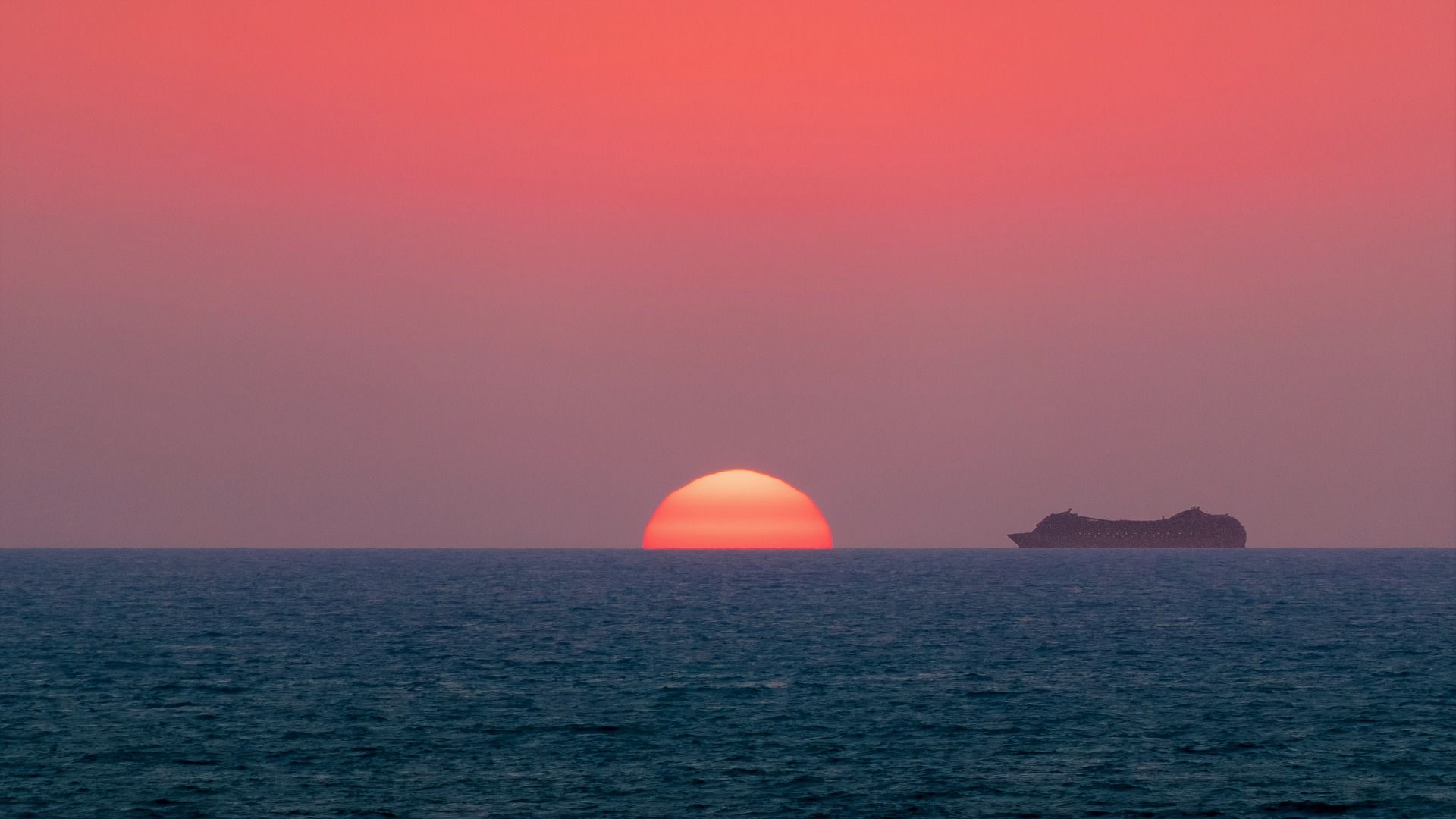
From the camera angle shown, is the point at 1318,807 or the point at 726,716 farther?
the point at 726,716

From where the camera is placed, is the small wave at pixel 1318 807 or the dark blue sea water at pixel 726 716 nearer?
the small wave at pixel 1318 807

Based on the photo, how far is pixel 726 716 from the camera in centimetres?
5547

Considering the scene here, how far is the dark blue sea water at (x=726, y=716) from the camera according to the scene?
41406 mm

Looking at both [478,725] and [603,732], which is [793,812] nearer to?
[603,732]

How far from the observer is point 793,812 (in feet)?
130

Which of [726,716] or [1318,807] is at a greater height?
[726,716]

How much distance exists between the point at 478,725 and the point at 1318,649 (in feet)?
164

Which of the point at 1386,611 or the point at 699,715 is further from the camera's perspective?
the point at 1386,611

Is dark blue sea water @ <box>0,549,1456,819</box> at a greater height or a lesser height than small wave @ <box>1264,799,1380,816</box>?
greater

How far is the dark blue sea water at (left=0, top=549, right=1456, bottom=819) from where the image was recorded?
136 feet

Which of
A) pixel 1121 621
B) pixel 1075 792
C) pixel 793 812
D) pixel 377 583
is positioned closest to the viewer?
pixel 793 812

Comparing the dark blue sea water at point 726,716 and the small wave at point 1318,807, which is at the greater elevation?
the dark blue sea water at point 726,716

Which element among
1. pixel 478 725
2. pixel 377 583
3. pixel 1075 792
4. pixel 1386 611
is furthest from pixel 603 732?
pixel 377 583

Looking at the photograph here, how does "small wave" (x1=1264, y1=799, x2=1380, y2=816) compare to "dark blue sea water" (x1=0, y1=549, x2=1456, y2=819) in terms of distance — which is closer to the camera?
"small wave" (x1=1264, y1=799, x2=1380, y2=816)
